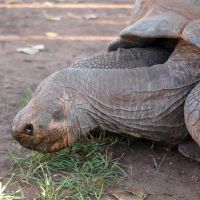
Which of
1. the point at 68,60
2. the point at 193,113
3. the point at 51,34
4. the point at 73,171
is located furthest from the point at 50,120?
the point at 51,34

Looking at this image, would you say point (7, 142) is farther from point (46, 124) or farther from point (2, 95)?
point (2, 95)

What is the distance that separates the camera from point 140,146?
2.92m

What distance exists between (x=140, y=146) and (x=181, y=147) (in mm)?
242

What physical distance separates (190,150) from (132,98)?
426 millimetres

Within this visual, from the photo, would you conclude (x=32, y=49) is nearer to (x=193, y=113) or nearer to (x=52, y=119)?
(x=52, y=119)

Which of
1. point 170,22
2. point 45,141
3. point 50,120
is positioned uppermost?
point 170,22

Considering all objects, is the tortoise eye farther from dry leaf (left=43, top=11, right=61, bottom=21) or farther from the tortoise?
dry leaf (left=43, top=11, right=61, bottom=21)

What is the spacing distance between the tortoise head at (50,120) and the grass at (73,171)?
0.30 ft

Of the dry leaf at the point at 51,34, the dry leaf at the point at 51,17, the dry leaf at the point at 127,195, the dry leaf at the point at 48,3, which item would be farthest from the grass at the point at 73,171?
the dry leaf at the point at 48,3

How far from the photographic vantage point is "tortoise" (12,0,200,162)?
2.52m

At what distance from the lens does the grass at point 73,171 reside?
2375mm

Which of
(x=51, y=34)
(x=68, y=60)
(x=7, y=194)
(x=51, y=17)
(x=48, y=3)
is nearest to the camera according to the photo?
(x=7, y=194)

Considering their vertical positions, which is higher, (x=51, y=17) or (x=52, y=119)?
(x=52, y=119)

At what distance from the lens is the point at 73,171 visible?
2.59 meters
